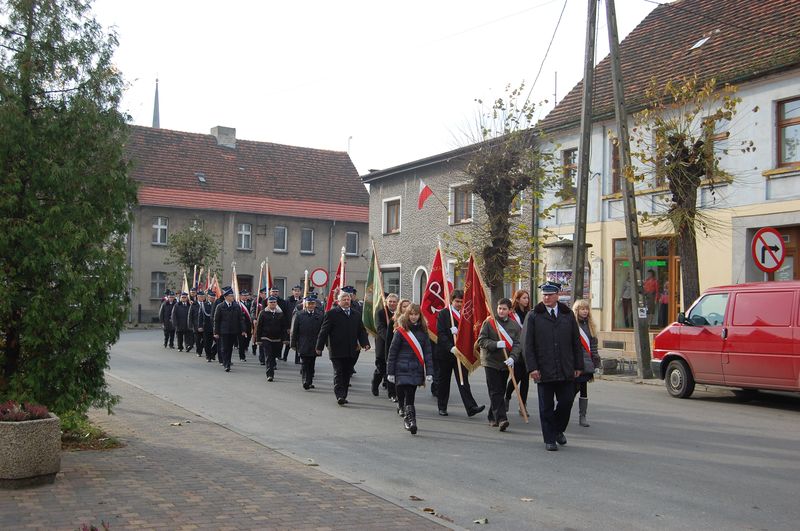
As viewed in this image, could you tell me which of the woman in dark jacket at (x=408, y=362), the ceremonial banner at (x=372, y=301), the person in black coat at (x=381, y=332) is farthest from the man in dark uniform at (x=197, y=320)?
the woman in dark jacket at (x=408, y=362)

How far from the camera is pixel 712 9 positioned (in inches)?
1003

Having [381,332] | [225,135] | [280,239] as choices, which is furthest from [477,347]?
[225,135]

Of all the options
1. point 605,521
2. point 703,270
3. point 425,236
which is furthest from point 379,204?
point 605,521

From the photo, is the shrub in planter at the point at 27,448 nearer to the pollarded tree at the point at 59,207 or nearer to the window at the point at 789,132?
the pollarded tree at the point at 59,207

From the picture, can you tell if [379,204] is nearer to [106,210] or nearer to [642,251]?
[642,251]

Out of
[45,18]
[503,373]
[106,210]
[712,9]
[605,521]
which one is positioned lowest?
[605,521]

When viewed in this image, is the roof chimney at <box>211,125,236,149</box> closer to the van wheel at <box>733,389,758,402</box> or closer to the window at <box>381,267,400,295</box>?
the window at <box>381,267,400,295</box>

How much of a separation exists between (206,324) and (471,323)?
41.2 ft

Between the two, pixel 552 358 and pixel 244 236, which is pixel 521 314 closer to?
Result: pixel 552 358

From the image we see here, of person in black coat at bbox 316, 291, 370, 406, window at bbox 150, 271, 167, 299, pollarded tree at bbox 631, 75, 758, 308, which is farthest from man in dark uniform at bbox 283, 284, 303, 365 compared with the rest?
window at bbox 150, 271, 167, 299

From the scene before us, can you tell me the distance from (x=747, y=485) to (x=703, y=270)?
14678mm

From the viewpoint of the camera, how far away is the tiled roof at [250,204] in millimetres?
49062

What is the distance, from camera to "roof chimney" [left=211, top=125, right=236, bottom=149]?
55094 mm

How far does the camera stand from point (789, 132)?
20.2 metres
